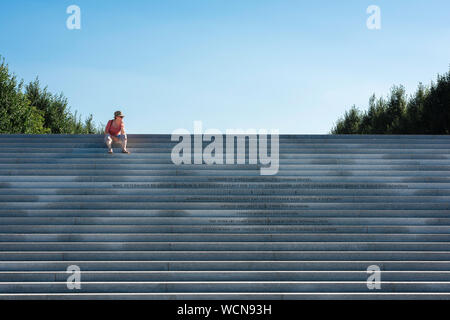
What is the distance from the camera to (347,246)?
7.88 m

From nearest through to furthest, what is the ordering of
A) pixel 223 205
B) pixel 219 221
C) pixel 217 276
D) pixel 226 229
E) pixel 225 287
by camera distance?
pixel 225 287
pixel 217 276
pixel 226 229
pixel 219 221
pixel 223 205

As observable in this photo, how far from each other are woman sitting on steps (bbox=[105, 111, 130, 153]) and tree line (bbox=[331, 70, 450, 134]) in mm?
20374

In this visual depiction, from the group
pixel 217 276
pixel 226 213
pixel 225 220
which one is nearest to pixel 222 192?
pixel 226 213

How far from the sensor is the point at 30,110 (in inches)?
1021

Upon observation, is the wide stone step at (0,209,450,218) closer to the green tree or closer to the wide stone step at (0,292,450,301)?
the wide stone step at (0,292,450,301)

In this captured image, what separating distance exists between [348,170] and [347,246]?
3.00 meters

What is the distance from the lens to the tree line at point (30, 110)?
960 inches

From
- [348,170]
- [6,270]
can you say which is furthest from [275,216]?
[6,270]

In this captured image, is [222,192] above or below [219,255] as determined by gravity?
above

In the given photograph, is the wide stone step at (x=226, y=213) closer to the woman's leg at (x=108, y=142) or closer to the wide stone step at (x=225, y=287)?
the wide stone step at (x=225, y=287)

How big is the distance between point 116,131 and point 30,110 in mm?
17036

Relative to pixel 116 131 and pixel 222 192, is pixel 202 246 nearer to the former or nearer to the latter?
pixel 222 192

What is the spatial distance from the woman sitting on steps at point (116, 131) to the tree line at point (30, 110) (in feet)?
48.1
